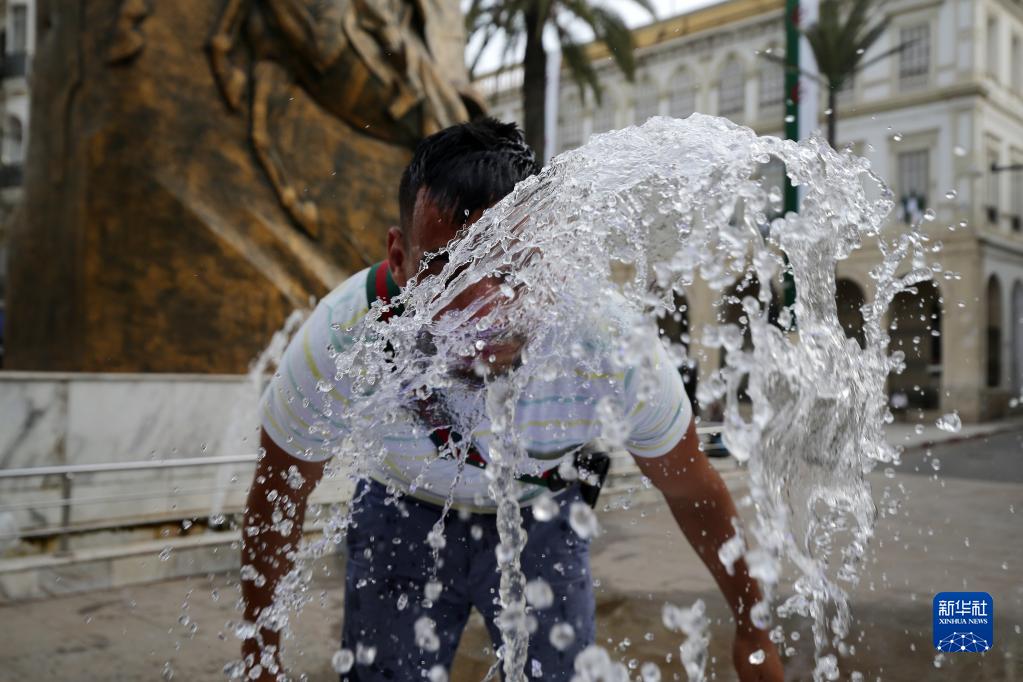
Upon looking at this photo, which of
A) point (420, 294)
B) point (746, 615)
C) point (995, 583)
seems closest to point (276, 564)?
point (420, 294)

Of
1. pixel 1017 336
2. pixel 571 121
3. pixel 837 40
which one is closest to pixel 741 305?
pixel 837 40

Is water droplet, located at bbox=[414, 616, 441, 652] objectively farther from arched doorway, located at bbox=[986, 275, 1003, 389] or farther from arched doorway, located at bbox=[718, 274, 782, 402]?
arched doorway, located at bbox=[986, 275, 1003, 389]

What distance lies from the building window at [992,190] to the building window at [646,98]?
8.55 m

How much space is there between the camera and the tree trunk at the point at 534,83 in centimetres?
1338

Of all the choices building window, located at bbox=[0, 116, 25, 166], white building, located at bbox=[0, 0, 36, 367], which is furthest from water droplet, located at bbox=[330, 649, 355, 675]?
building window, located at bbox=[0, 116, 25, 166]

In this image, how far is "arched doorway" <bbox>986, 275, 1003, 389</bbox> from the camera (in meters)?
21.1

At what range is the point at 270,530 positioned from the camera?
67.3 inches

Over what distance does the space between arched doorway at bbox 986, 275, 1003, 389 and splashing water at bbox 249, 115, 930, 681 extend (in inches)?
840

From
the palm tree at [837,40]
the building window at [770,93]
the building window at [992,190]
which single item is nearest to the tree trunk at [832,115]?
the palm tree at [837,40]

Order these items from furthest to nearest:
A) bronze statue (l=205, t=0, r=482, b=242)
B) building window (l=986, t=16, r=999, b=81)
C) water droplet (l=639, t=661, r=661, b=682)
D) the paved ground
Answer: building window (l=986, t=16, r=999, b=81) < bronze statue (l=205, t=0, r=482, b=242) < the paved ground < water droplet (l=639, t=661, r=661, b=682)

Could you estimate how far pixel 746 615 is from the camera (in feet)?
5.39

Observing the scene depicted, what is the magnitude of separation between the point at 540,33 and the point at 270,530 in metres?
12.6

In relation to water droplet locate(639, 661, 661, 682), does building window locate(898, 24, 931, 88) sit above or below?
above

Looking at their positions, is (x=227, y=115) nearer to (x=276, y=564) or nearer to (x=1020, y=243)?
(x=276, y=564)
